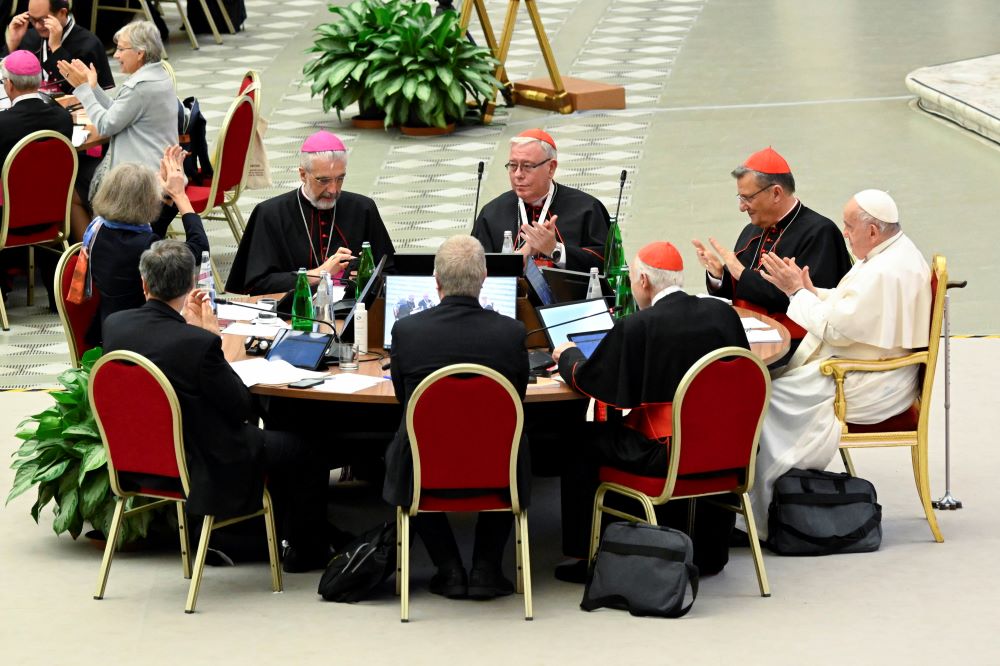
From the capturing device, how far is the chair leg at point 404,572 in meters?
4.63

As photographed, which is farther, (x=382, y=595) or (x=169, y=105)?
(x=169, y=105)

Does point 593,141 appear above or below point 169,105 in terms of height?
below

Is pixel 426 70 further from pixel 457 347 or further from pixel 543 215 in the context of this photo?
pixel 457 347

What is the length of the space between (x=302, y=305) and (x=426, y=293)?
543 millimetres

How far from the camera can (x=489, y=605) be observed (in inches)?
190

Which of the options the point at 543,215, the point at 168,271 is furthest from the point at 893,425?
the point at 168,271

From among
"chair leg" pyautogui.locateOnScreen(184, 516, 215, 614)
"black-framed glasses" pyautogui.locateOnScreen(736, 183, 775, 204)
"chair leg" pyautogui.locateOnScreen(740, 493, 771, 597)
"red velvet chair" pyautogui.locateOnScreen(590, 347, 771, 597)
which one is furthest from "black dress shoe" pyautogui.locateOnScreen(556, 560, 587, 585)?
"black-framed glasses" pyautogui.locateOnScreen(736, 183, 775, 204)

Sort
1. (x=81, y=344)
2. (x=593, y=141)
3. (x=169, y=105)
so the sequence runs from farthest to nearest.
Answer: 1. (x=593, y=141)
2. (x=169, y=105)
3. (x=81, y=344)

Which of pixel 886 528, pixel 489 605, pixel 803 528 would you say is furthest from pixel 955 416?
pixel 489 605

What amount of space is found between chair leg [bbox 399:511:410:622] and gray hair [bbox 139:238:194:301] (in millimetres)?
960

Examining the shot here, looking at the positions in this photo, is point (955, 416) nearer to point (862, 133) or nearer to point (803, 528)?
point (803, 528)

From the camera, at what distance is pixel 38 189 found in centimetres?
786

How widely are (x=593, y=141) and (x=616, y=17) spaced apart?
493 centimetres

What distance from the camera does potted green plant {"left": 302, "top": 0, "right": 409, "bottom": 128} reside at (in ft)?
38.7
